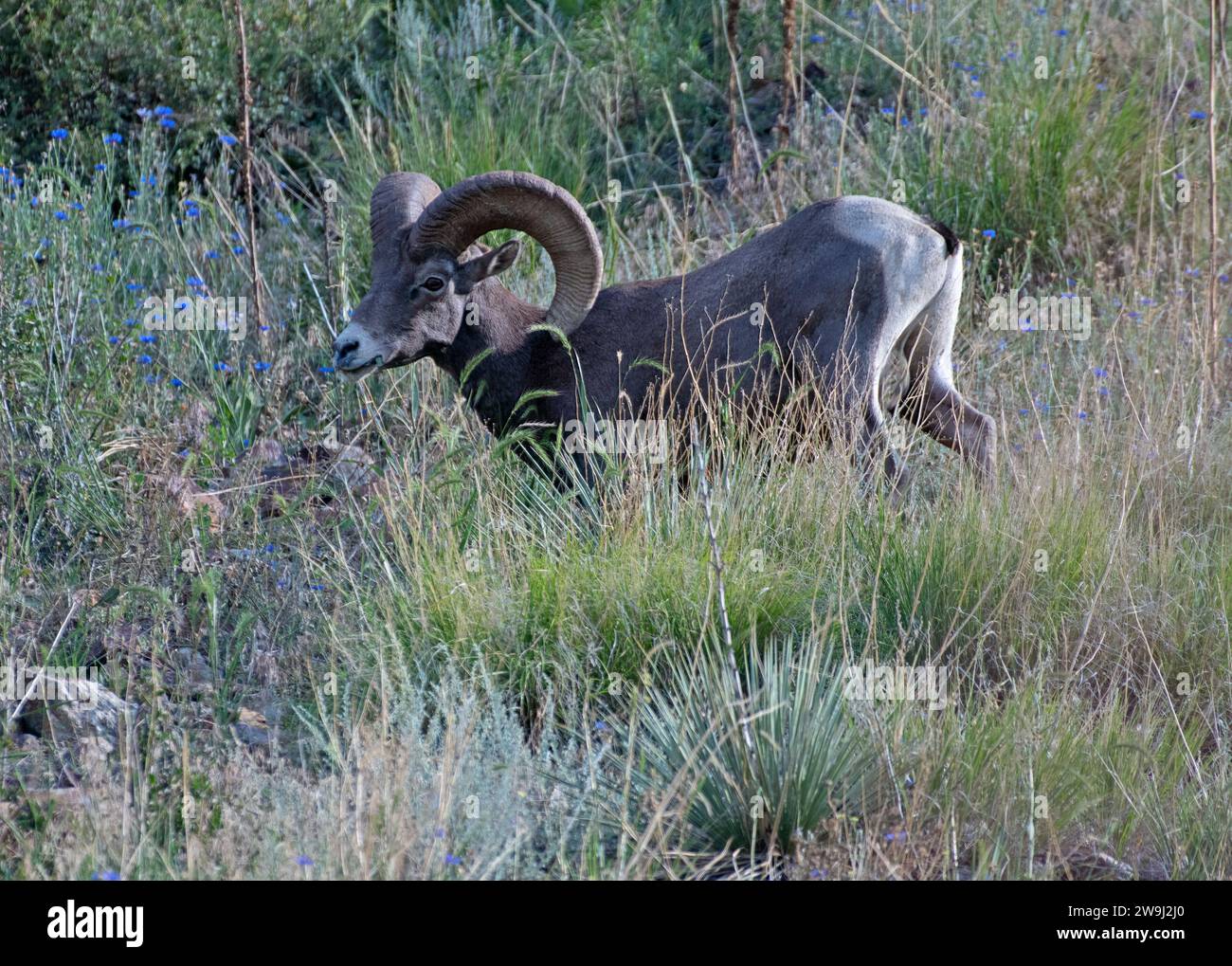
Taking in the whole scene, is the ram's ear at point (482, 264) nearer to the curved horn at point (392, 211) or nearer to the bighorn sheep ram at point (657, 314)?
the bighorn sheep ram at point (657, 314)

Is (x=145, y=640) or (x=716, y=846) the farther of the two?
(x=145, y=640)

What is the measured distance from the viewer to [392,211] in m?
6.94

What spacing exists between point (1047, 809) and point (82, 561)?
13.5ft

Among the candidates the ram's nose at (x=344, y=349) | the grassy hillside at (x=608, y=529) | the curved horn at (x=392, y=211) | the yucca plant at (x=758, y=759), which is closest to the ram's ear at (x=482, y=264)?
the curved horn at (x=392, y=211)

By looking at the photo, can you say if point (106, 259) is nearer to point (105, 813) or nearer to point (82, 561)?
point (82, 561)

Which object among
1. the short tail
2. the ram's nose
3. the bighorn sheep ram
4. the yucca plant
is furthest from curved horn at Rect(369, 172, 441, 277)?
the yucca plant

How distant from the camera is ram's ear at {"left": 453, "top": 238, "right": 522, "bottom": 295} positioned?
679cm

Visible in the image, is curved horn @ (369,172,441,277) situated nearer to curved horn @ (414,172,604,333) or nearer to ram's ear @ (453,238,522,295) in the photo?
curved horn @ (414,172,604,333)

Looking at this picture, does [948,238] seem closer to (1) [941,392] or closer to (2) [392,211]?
(1) [941,392]

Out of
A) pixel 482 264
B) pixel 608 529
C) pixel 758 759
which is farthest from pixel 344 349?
pixel 758 759

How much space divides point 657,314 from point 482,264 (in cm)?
85

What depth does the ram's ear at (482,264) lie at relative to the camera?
6789 millimetres

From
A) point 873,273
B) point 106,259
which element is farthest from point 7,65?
point 873,273
